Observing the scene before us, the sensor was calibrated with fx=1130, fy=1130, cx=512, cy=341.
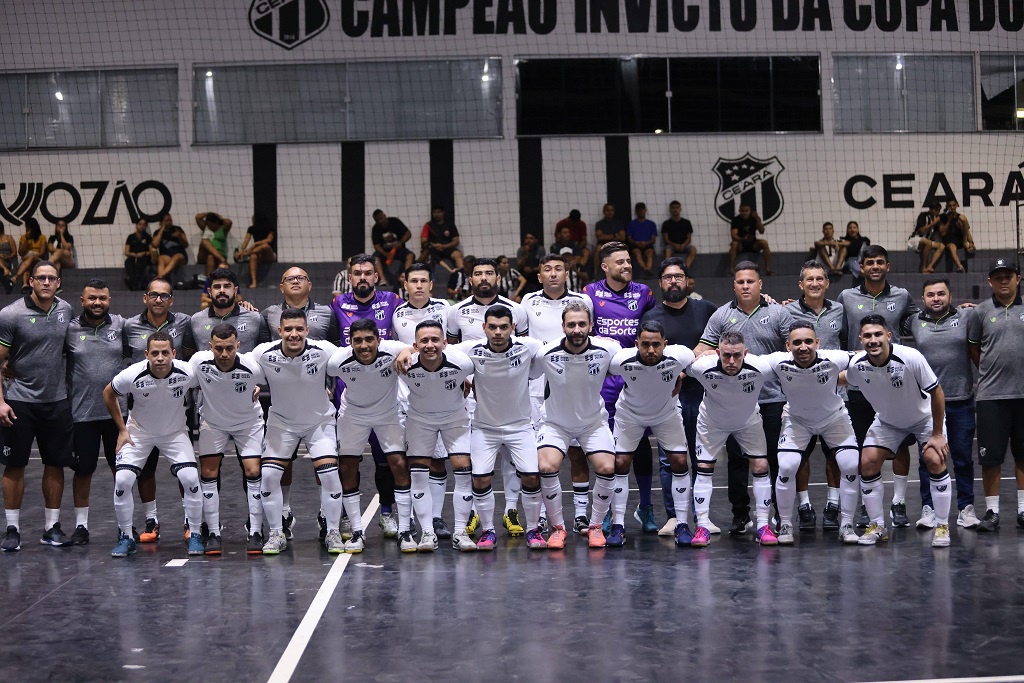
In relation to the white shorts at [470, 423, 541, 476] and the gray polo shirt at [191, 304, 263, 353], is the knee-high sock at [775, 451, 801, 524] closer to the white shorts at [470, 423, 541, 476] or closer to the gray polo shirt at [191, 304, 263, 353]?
the white shorts at [470, 423, 541, 476]

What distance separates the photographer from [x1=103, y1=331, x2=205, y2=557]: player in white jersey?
8.62 m

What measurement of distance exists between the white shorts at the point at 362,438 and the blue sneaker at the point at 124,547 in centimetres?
172

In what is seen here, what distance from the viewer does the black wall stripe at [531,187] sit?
879 inches

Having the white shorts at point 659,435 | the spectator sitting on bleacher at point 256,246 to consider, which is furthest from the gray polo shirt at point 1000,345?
the spectator sitting on bleacher at point 256,246

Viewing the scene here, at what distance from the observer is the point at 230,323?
9367 millimetres

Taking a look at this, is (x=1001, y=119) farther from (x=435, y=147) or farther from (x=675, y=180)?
(x=435, y=147)

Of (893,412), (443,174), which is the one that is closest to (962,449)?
(893,412)

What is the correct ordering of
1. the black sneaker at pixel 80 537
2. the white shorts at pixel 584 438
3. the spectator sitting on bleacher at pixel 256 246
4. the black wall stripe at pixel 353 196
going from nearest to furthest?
the white shorts at pixel 584 438, the black sneaker at pixel 80 537, the spectator sitting on bleacher at pixel 256 246, the black wall stripe at pixel 353 196

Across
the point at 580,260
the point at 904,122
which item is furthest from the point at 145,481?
the point at 904,122

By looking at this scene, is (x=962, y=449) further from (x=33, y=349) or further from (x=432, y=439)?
(x=33, y=349)

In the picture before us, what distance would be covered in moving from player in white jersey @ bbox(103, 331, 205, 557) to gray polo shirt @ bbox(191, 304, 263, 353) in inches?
22.2

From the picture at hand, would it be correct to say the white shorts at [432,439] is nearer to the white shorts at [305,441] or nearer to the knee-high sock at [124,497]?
the white shorts at [305,441]

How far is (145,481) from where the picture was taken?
9.11 m

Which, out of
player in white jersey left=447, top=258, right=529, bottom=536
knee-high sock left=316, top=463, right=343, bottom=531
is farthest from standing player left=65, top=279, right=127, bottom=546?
player in white jersey left=447, top=258, right=529, bottom=536
